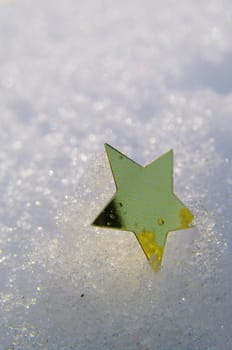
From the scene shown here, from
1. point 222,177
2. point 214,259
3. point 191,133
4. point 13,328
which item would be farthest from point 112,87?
point 13,328

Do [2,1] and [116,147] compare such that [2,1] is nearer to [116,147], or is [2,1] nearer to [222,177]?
[116,147]

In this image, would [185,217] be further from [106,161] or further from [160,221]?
[106,161]

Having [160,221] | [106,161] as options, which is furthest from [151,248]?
[106,161]

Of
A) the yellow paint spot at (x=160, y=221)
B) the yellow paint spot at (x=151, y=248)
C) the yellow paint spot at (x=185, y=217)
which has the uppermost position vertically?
the yellow paint spot at (x=185, y=217)

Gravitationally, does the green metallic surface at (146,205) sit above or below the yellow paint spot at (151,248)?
above

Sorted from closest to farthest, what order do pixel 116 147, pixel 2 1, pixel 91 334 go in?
pixel 91 334 < pixel 116 147 < pixel 2 1

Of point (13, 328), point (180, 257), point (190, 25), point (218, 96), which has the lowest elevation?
point (13, 328)
